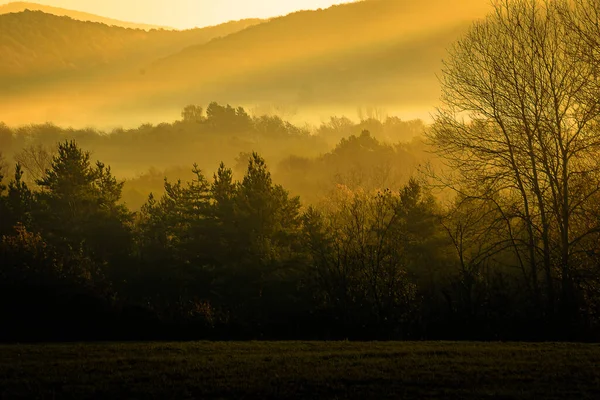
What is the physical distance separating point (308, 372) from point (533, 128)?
19.4m

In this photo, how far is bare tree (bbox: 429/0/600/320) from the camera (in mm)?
31859

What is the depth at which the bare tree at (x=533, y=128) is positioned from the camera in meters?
31.9

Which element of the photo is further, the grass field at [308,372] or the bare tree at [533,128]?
the bare tree at [533,128]

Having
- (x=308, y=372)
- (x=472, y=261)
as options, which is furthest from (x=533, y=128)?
(x=308, y=372)

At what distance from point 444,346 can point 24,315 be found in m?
16.6

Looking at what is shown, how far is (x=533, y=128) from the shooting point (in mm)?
32906

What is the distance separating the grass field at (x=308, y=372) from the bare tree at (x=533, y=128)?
11904 millimetres

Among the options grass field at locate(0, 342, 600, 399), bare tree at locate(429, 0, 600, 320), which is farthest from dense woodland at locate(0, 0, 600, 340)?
grass field at locate(0, 342, 600, 399)

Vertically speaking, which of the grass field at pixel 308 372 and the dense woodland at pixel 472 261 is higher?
the dense woodland at pixel 472 261

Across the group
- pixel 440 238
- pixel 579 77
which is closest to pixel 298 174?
pixel 440 238

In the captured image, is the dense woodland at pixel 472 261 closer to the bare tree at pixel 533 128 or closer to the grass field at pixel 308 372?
the bare tree at pixel 533 128

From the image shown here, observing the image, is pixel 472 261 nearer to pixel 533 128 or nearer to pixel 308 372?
pixel 533 128

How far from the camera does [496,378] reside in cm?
1639

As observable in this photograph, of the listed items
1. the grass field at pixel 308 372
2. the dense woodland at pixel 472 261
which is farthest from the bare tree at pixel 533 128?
the grass field at pixel 308 372
